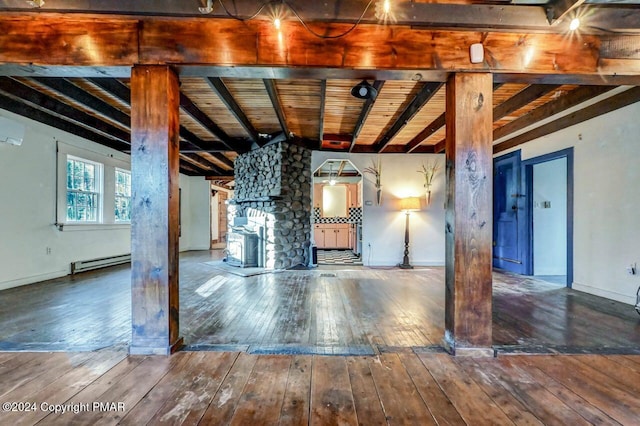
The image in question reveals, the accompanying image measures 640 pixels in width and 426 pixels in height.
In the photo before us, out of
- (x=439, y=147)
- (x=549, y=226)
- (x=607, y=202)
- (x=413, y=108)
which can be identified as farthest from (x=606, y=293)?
(x=439, y=147)

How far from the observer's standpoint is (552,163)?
17.9 ft

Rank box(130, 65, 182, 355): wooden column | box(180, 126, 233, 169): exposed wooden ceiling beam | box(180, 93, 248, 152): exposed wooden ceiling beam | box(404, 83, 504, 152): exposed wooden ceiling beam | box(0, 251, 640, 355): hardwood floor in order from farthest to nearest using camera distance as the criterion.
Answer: box(180, 126, 233, 169): exposed wooden ceiling beam
box(404, 83, 504, 152): exposed wooden ceiling beam
box(180, 93, 248, 152): exposed wooden ceiling beam
box(0, 251, 640, 355): hardwood floor
box(130, 65, 182, 355): wooden column

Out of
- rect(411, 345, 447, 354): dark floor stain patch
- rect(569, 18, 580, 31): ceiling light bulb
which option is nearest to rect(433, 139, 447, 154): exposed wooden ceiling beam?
rect(569, 18, 580, 31): ceiling light bulb

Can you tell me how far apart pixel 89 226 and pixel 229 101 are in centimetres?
411

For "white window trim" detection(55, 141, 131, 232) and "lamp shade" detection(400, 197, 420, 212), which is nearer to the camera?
"white window trim" detection(55, 141, 131, 232)

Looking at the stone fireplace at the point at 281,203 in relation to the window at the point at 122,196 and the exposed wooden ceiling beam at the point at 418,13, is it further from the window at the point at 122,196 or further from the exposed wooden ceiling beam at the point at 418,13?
the exposed wooden ceiling beam at the point at 418,13

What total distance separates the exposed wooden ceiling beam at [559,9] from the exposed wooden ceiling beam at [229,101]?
2.90 metres

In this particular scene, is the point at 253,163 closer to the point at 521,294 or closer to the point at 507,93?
the point at 507,93

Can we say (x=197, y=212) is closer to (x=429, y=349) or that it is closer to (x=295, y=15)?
(x=295, y=15)

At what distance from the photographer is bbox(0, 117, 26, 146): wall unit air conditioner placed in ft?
12.9

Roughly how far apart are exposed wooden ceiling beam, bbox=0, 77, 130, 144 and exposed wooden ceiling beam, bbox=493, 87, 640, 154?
7.32m

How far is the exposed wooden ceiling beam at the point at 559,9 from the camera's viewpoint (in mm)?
1874

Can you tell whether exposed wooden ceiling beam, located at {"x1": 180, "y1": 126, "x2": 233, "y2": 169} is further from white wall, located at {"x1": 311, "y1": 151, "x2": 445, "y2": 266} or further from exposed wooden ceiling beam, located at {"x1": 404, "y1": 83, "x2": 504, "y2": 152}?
exposed wooden ceiling beam, located at {"x1": 404, "y1": 83, "x2": 504, "y2": 152}

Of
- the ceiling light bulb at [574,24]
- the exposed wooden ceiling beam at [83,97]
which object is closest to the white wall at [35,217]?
the exposed wooden ceiling beam at [83,97]
